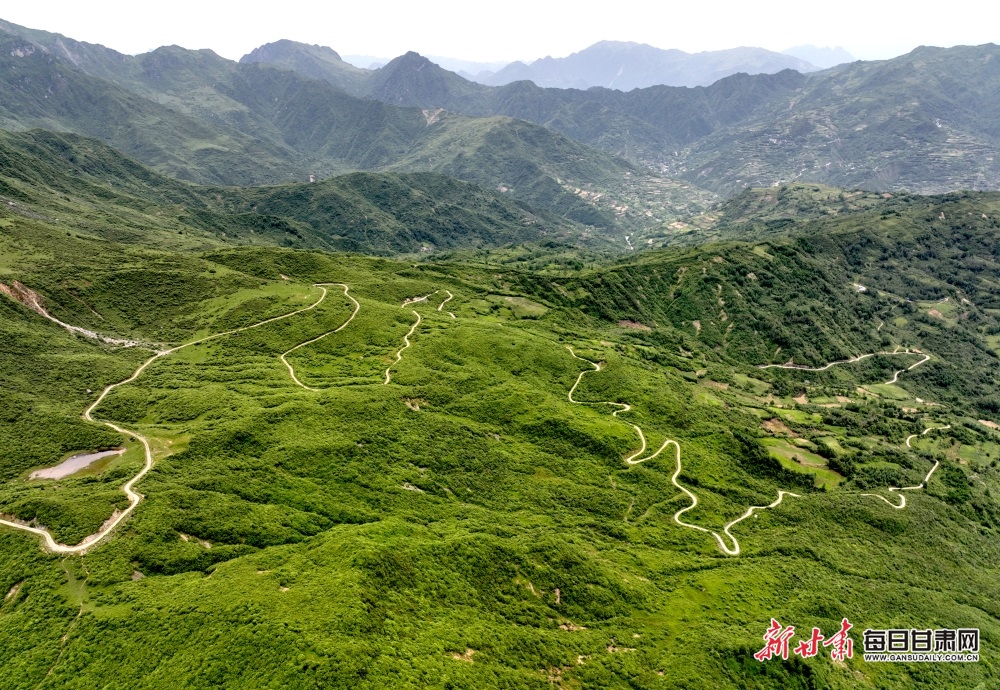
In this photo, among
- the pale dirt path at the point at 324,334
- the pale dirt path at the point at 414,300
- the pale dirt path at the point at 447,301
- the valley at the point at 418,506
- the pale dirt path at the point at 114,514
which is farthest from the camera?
the pale dirt path at the point at 414,300

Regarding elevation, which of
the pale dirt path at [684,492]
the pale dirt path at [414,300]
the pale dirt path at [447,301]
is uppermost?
the pale dirt path at [414,300]

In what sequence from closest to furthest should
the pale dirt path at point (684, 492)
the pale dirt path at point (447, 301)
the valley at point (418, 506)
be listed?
1. the valley at point (418, 506)
2. the pale dirt path at point (684, 492)
3. the pale dirt path at point (447, 301)

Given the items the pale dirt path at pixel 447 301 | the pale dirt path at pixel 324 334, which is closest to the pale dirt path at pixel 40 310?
the pale dirt path at pixel 324 334

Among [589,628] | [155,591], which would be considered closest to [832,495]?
[589,628]

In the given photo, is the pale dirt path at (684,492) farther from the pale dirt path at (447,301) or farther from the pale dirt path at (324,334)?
the pale dirt path at (324,334)

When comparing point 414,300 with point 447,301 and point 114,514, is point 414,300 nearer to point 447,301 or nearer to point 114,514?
point 447,301

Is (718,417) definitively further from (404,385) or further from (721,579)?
(404,385)

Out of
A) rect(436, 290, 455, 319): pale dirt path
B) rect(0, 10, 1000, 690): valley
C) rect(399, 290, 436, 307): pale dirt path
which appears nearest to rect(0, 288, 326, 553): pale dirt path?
rect(0, 10, 1000, 690): valley

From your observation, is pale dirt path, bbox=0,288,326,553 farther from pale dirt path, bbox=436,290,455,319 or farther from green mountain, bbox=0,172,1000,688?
pale dirt path, bbox=436,290,455,319

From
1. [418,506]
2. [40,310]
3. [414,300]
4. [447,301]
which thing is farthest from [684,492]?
[40,310]
